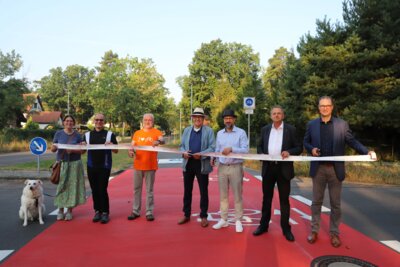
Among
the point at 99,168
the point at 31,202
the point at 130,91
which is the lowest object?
the point at 31,202

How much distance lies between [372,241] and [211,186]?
5791 mm

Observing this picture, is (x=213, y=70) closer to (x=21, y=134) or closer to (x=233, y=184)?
(x=21, y=134)

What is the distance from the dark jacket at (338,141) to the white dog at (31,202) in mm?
4571

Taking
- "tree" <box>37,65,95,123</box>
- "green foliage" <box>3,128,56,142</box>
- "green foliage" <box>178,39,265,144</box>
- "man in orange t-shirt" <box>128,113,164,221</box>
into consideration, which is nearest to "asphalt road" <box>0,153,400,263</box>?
"man in orange t-shirt" <box>128,113,164,221</box>

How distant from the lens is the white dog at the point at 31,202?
6.22m

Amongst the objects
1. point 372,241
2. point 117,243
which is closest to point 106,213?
point 117,243

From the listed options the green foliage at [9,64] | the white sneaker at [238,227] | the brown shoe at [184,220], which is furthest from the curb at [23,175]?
the green foliage at [9,64]

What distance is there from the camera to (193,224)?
6238 millimetres

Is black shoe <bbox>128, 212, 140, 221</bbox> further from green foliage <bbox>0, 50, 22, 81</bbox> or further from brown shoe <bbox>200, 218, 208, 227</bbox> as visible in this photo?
green foliage <bbox>0, 50, 22, 81</bbox>

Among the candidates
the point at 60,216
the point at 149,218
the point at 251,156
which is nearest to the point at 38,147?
the point at 60,216

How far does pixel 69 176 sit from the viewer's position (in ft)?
21.6

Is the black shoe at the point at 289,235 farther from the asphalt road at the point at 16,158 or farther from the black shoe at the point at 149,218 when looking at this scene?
the asphalt road at the point at 16,158

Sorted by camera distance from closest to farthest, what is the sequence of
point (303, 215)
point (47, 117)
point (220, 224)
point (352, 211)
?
point (220, 224) < point (303, 215) < point (352, 211) < point (47, 117)

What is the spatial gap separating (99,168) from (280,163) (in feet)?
10.4
